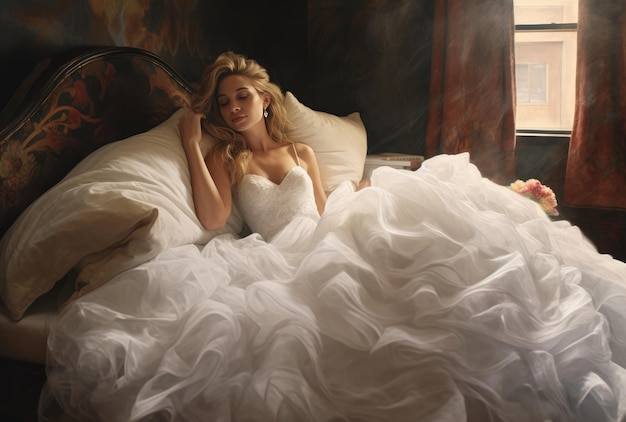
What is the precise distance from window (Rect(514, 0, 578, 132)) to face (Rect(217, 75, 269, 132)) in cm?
189

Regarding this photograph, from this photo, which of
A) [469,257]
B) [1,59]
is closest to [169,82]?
[1,59]

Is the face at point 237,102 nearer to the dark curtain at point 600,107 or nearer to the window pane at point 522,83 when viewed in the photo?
the dark curtain at point 600,107

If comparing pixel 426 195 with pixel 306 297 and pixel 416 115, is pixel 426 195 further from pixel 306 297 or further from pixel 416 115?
pixel 416 115

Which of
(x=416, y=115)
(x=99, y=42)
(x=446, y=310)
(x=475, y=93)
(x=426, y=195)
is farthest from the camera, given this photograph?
(x=416, y=115)

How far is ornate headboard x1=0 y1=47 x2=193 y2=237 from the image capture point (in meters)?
1.63

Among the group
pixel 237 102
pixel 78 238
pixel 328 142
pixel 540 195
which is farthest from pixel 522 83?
pixel 78 238

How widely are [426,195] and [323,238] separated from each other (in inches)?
11.6

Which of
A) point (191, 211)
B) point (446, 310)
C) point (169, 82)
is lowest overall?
point (446, 310)

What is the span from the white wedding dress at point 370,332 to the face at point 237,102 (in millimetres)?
851

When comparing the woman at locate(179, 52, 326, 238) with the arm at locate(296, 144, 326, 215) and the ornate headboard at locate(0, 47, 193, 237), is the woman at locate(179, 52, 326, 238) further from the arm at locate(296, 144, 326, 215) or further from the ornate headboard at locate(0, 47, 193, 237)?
the ornate headboard at locate(0, 47, 193, 237)

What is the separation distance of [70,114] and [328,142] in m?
1.25

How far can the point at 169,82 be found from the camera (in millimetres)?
2326

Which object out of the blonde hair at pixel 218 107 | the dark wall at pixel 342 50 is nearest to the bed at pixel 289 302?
the blonde hair at pixel 218 107

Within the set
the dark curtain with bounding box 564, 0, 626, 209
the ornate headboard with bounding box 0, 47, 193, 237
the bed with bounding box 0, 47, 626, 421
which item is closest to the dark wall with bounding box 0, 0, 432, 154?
the ornate headboard with bounding box 0, 47, 193, 237
